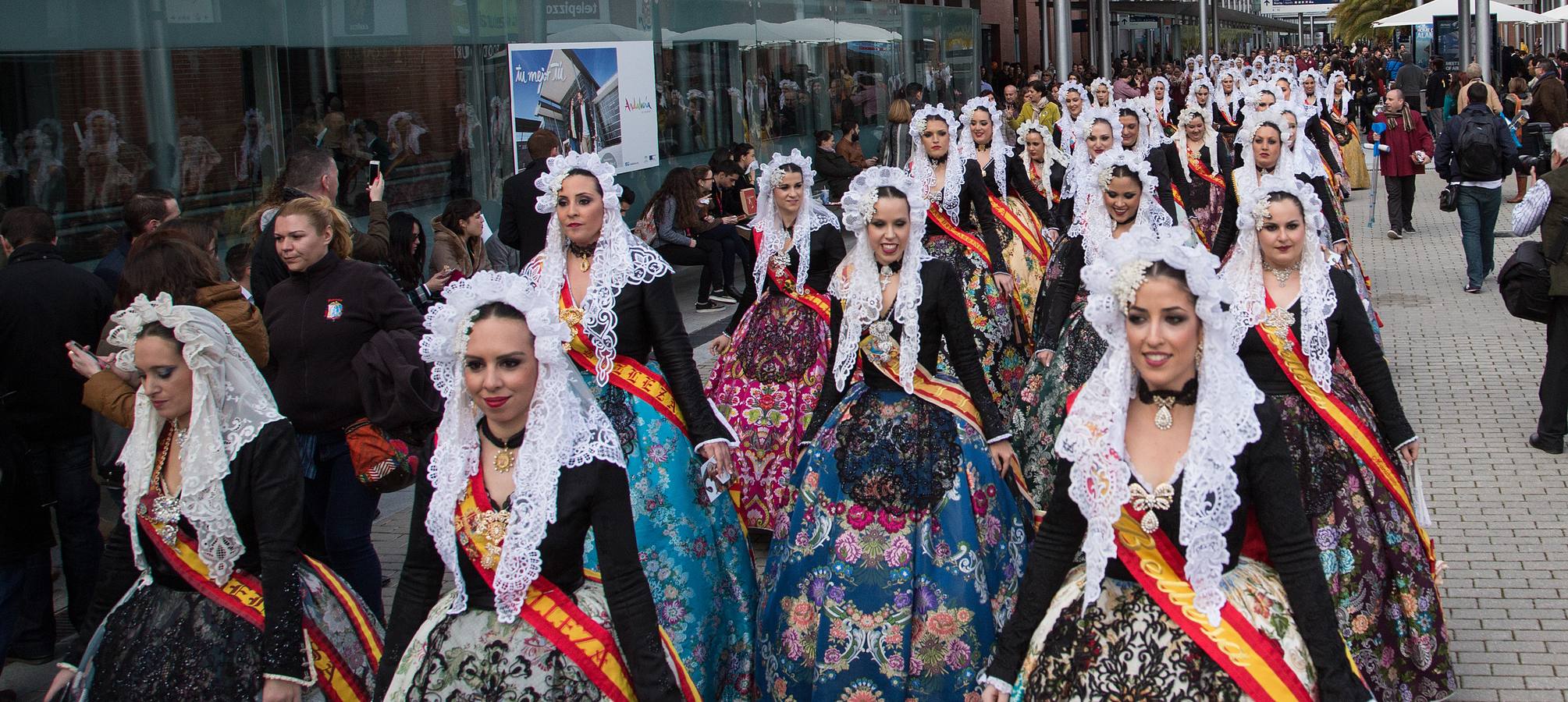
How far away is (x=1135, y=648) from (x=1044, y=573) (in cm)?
30

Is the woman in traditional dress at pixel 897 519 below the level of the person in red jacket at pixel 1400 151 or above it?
below

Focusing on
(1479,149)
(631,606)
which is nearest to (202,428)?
(631,606)

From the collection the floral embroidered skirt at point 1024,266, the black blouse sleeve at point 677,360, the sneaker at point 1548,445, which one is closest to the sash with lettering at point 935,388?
the black blouse sleeve at point 677,360

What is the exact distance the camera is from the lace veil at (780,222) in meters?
8.05

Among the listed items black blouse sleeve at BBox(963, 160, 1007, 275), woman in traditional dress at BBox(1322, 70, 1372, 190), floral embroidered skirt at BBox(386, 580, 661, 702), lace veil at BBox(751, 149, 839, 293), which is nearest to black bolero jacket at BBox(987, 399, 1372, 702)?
floral embroidered skirt at BBox(386, 580, 661, 702)

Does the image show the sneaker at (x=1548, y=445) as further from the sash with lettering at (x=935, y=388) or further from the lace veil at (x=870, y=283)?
the lace veil at (x=870, y=283)

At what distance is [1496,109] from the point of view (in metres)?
15.4

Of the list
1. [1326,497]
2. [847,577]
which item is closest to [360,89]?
[847,577]

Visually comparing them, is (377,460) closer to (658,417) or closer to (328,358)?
(328,358)

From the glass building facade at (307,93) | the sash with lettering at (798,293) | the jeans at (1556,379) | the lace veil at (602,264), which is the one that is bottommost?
the jeans at (1556,379)

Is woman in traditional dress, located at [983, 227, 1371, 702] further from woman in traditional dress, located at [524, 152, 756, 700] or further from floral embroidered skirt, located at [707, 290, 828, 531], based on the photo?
floral embroidered skirt, located at [707, 290, 828, 531]

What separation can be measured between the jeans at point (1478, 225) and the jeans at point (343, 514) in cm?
1105

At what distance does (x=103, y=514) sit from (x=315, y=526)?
228 cm

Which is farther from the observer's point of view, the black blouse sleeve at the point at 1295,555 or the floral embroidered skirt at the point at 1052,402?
the floral embroidered skirt at the point at 1052,402
